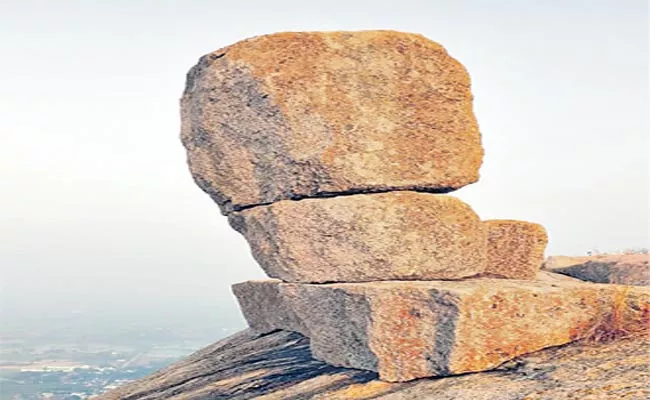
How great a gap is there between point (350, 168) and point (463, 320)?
8.96 feet

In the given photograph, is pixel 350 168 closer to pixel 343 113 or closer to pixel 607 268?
pixel 343 113

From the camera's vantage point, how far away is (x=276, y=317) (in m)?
13.0

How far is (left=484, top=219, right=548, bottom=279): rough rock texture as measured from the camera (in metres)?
11.7

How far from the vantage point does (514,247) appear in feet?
38.5

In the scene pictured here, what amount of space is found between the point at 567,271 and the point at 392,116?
9.31 meters

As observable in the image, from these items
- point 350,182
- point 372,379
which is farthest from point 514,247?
point 372,379

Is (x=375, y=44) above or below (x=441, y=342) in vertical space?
above

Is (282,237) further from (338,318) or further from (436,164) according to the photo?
(436,164)

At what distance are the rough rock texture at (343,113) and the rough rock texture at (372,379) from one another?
8.07ft

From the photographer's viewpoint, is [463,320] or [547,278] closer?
[463,320]

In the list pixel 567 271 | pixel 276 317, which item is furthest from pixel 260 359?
pixel 567 271

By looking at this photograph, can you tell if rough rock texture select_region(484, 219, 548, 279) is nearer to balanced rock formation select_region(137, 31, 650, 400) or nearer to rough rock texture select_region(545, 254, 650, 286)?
balanced rock formation select_region(137, 31, 650, 400)

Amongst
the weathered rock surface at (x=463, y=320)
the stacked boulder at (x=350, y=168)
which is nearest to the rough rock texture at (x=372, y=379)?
the weathered rock surface at (x=463, y=320)

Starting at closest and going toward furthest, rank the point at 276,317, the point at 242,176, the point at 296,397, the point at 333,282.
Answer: the point at 296,397
the point at 333,282
the point at 242,176
the point at 276,317
